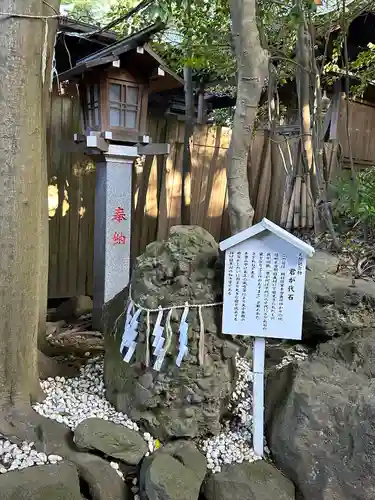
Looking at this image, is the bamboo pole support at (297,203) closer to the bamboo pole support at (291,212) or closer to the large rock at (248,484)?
the bamboo pole support at (291,212)

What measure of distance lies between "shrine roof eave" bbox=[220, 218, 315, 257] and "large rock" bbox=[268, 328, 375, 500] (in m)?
0.85

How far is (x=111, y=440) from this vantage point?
250 cm

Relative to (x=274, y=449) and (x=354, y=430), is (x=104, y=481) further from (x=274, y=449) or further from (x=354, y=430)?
(x=354, y=430)

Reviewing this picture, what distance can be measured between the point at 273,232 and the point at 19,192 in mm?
1448

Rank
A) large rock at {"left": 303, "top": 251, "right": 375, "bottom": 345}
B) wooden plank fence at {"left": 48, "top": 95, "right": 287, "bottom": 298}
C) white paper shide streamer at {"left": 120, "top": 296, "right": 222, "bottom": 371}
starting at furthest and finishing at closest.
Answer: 1. wooden plank fence at {"left": 48, "top": 95, "right": 287, "bottom": 298}
2. large rock at {"left": 303, "top": 251, "right": 375, "bottom": 345}
3. white paper shide streamer at {"left": 120, "top": 296, "right": 222, "bottom": 371}

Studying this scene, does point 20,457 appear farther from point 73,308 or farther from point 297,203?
point 297,203

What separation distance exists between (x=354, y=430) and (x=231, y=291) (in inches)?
39.9

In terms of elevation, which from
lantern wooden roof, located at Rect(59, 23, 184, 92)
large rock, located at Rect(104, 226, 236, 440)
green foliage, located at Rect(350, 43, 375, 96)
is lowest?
large rock, located at Rect(104, 226, 236, 440)

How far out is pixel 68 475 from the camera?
2.27 meters

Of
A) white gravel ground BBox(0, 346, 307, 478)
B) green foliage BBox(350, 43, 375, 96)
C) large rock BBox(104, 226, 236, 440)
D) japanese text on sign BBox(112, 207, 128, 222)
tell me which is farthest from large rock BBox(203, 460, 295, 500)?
green foliage BBox(350, 43, 375, 96)

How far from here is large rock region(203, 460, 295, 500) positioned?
2.37m

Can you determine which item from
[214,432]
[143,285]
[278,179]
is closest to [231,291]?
[143,285]

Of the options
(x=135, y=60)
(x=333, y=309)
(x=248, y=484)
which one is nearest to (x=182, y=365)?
(x=248, y=484)

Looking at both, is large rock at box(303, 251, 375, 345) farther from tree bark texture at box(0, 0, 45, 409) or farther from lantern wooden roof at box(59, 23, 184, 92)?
lantern wooden roof at box(59, 23, 184, 92)
